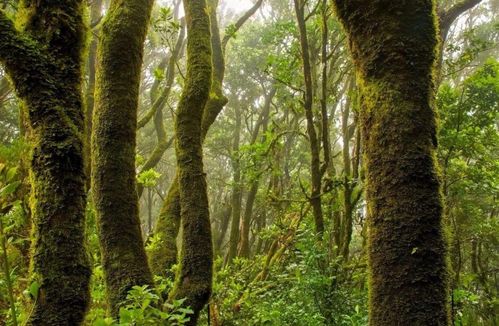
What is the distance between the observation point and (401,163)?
1705mm

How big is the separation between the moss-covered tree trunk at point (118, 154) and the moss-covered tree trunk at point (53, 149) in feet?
2.06

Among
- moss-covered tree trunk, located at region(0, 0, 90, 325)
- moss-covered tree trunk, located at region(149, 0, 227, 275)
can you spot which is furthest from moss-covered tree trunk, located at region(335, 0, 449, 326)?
moss-covered tree trunk, located at region(149, 0, 227, 275)

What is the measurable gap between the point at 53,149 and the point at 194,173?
5.24 ft

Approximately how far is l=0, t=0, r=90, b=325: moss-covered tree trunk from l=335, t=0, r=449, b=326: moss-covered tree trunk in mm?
1475

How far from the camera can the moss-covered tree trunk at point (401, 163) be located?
5.29 feet

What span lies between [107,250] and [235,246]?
1045cm

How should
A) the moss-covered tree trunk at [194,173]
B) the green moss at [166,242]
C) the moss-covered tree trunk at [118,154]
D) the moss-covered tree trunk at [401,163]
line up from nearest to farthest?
the moss-covered tree trunk at [401,163]
the moss-covered tree trunk at [118,154]
the moss-covered tree trunk at [194,173]
the green moss at [166,242]

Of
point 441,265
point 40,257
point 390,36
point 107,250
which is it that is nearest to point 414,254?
point 441,265

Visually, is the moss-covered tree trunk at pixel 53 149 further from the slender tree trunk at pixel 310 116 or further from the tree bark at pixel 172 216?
the slender tree trunk at pixel 310 116

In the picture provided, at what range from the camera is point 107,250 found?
296 centimetres

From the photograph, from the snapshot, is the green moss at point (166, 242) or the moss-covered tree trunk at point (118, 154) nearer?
the moss-covered tree trunk at point (118, 154)

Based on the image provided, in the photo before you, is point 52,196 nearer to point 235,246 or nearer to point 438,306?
point 438,306

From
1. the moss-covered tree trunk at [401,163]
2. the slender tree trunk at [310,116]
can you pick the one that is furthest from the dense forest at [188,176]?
the slender tree trunk at [310,116]

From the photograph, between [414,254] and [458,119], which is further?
Result: [458,119]
